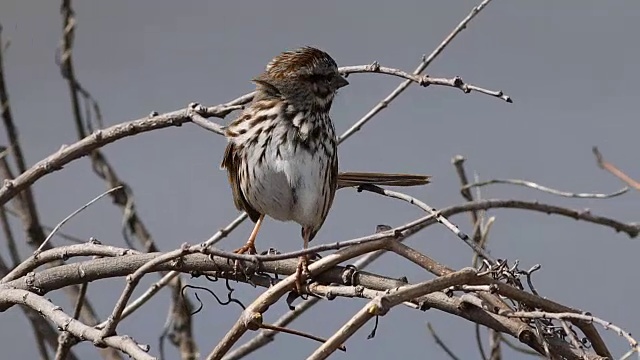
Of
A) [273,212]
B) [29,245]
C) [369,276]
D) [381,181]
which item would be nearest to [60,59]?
[29,245]

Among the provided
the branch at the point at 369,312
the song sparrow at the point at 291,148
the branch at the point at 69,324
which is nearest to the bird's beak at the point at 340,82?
the song sparrow at the point at 291,148

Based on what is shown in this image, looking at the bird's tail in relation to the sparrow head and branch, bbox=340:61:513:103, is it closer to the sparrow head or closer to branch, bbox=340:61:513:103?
the sparrow head

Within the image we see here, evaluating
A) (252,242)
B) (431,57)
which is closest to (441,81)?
(431,57)

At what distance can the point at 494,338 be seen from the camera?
2844mm

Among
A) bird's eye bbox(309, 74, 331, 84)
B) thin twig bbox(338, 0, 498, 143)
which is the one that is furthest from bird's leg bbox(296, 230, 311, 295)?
bird's eye bbox(309, 74, 331, 84)

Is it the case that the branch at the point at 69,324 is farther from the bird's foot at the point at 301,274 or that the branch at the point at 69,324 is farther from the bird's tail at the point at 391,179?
the bird's tail at the point at 391,179

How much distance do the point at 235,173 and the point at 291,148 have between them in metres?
0.16

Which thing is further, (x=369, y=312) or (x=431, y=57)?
(x=431, y=57)

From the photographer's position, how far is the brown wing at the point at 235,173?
2.80 m

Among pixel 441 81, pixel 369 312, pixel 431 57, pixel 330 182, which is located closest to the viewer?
pixel 369 312

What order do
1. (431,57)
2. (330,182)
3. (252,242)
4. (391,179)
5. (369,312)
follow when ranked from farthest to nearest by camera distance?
(252,242) → (330,182) → (391,179) → (431,57) → (369,312)

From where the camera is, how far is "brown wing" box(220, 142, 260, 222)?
9.20 ft

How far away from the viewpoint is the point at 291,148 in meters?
2.75

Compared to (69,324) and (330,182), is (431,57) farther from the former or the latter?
(69,324)
